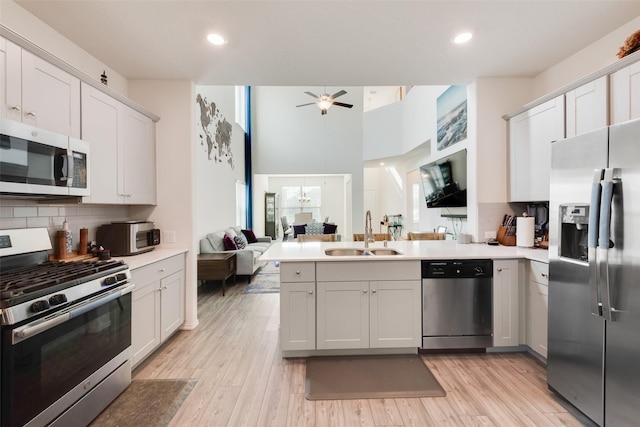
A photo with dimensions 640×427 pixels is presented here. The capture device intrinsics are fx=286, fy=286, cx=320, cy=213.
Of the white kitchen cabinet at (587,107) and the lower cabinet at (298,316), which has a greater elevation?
the white kitchen cabinet at (587,107)

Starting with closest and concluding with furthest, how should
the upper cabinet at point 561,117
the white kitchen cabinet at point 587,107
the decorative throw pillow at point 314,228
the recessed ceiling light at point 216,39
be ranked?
1. the upper cabinet at point 561,117
2. the white kitchen cabinet at point 587,107
3. the recessed ceiling light at point 216,39
4. the decorative throw pillow at point 314,228

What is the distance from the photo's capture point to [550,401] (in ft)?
6.53

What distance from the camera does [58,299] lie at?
1.51 metres

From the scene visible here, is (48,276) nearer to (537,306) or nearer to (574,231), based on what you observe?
(574,231)

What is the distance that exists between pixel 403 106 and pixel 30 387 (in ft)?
25.9

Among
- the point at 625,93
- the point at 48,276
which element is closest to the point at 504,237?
the point at 625,93

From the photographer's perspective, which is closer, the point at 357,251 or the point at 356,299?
the point at 356,299

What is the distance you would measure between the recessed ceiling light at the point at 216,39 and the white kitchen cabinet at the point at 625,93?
3.09 meters

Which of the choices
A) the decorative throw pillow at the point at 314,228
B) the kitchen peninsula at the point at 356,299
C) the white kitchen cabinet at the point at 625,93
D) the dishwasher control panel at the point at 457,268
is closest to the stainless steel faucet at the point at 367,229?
the kitchen peninsula at the point at 356,299

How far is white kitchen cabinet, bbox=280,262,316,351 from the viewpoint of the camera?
251cm

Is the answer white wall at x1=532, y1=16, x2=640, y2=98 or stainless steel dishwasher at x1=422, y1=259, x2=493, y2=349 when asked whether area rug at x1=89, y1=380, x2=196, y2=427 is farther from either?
white wall at x1=532, y1=16, x2=640, y2=98

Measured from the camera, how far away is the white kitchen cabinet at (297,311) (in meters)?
2.51

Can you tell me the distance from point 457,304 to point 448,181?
2.51 m

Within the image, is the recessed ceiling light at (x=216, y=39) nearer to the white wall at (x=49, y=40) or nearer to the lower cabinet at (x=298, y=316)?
the white wall at (x=49, y=40)
